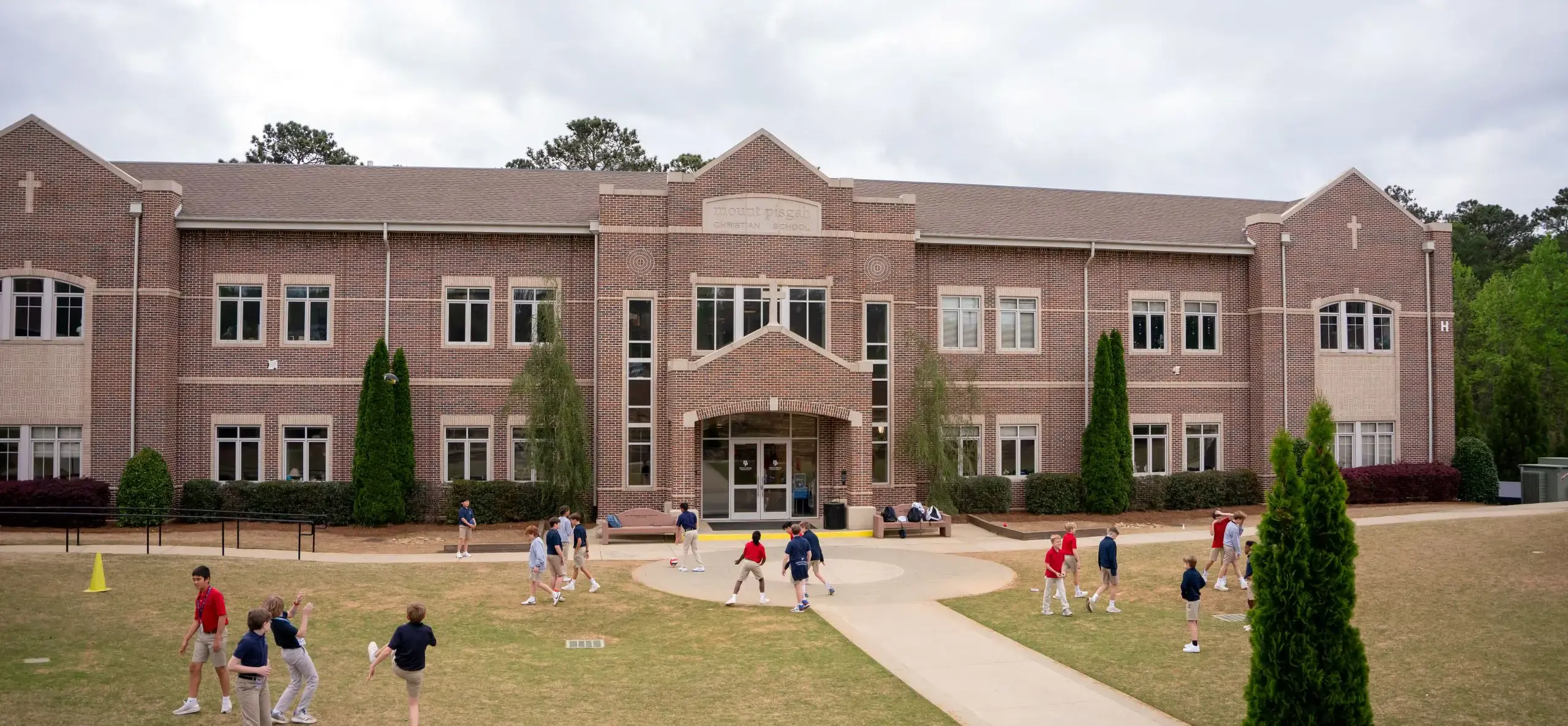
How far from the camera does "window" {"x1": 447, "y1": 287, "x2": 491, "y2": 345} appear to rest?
2944 centimetres

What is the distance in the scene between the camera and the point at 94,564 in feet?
59.2

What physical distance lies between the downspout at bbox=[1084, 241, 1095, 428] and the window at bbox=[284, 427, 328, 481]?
73.8 feet

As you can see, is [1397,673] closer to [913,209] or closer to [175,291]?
[913,209]

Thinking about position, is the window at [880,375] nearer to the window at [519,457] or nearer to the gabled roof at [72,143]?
the window at [519,457]

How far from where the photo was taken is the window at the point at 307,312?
29.0m

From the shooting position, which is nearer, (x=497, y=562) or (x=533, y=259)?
(x=497, y=562)

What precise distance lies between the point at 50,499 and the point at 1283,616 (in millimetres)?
28359

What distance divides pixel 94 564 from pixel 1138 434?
90.1 feet

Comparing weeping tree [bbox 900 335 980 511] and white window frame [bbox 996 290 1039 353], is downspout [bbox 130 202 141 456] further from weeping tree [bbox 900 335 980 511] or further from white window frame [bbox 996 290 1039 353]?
white window frame [bbox 996 290 1039 353]

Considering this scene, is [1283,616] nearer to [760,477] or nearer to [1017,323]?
[760,477]

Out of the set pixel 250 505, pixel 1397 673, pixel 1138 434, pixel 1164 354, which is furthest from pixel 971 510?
pixel 250 505

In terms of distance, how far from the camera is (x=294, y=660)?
10.8 m

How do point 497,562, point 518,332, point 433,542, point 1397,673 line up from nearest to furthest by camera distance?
1. point 1397,673
2. point 497,562
3. point 433,542
4. point 518,332

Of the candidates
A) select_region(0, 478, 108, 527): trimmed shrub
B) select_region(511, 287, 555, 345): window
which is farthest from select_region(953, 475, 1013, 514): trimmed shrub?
select_region(0, 478, 108, 527): trimmed shrub
